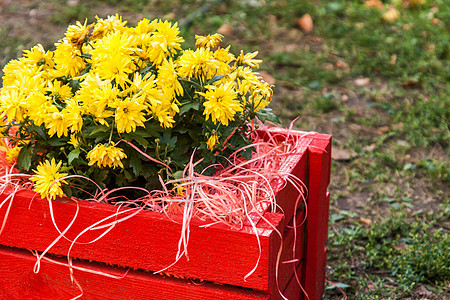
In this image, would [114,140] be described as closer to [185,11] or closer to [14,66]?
[14,66]

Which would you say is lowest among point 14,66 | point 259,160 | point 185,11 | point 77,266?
point 185,11

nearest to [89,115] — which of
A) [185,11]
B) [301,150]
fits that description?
[301,150]

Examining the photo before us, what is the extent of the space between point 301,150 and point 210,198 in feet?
1.50

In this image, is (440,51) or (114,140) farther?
(440,51)

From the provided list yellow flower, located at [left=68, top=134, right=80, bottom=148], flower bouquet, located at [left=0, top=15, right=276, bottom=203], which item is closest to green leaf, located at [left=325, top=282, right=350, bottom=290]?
flower bouquet, located at [left=0, top=15, right=276, bottom=203]

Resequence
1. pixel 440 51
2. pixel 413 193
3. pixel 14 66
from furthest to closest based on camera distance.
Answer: pixel 440 51, pixel 413 193, pixel 14 66

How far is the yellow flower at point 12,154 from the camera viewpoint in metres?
1.83

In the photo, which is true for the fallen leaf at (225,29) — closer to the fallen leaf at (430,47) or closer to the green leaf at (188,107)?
the fallen leaf at (430,47)

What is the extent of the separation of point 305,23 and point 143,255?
3.61m

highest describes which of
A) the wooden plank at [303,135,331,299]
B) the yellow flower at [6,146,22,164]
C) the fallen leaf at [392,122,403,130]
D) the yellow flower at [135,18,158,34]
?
the yellow flower at [135,18,158,34]

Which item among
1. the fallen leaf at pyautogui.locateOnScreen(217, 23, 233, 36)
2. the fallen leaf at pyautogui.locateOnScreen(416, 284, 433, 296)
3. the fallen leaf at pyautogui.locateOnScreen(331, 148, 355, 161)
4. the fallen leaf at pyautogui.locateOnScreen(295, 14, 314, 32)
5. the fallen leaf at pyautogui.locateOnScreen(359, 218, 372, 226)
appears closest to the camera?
the fallen leaf at pyautogui.locateOnScreen(416, 284, 433, 296)

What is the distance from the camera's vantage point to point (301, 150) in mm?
1996

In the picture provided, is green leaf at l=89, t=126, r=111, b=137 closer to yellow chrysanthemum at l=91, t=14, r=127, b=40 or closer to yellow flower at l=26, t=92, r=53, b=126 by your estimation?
yellow flower at l=26, t=92, r=53, b=126

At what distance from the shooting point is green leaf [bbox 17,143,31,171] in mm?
1730
